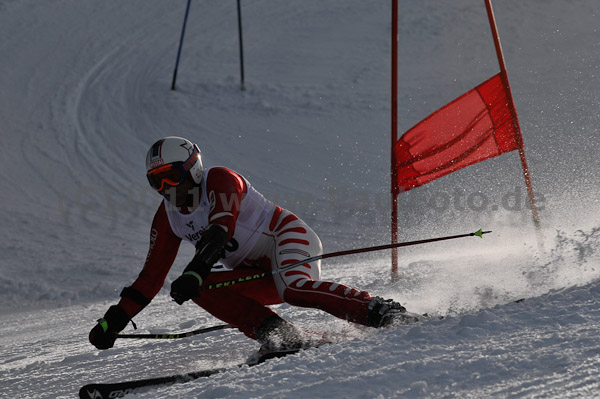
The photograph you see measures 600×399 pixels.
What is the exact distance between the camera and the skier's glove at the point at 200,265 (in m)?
3.30

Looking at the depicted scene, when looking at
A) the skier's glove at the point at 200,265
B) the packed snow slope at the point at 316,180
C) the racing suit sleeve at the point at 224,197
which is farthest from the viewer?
the racing suit sleeve at the point at 224,197

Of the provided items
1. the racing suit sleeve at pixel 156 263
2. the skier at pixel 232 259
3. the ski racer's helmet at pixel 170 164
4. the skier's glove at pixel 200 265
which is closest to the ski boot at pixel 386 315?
the skier at pixel 232 259

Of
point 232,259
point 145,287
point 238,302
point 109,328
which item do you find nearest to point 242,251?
point 232,259

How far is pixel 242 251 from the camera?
3.95m

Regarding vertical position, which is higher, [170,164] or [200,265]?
[170,164]

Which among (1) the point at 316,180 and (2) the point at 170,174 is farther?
(1) the point at 316,180

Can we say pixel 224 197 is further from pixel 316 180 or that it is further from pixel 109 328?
pixel 316 180

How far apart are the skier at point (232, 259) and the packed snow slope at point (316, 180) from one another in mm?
260

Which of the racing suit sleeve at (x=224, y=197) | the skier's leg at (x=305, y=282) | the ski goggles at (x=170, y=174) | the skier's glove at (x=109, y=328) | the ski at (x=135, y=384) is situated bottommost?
the ski at (x=135, y=384)

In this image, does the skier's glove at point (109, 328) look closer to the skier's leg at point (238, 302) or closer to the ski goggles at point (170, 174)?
the skier's leg at point (238, 302)

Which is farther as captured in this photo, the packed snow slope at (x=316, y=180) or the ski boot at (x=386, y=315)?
the ski boot at (x=386, y=315)

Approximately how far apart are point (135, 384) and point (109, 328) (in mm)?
465

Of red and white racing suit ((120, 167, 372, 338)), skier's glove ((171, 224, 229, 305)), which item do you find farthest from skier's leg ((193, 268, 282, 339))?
skier's glove ((171, 224, 229, 305))

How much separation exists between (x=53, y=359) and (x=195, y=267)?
1.53 metres
